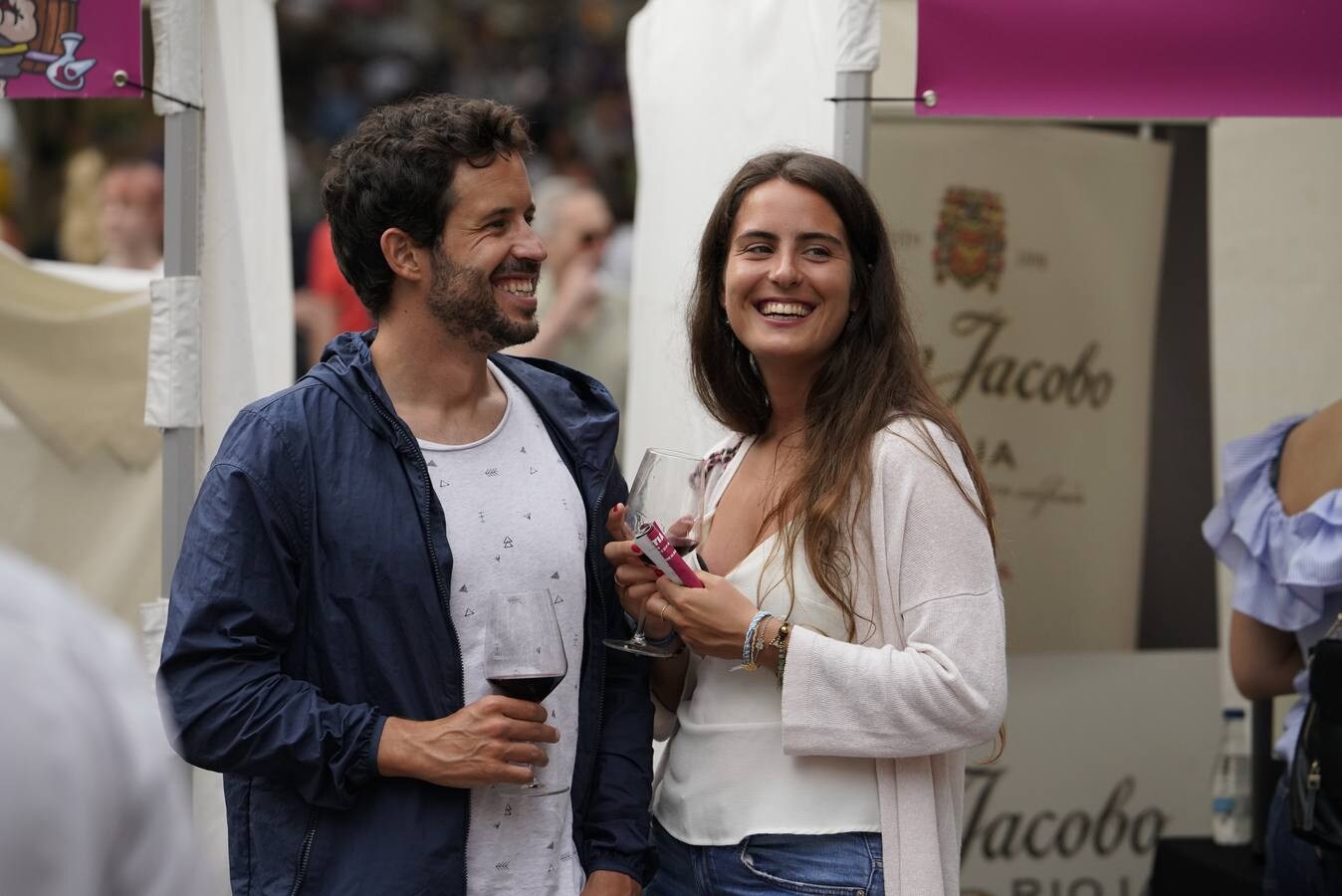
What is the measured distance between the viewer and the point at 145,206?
240 inches

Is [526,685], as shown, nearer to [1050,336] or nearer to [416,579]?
[416,579]

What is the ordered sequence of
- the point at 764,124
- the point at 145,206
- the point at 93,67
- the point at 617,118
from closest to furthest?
1. the point at 93,67
2. the point at 764,124
3. the point at 145,206
4. the point at 617,118

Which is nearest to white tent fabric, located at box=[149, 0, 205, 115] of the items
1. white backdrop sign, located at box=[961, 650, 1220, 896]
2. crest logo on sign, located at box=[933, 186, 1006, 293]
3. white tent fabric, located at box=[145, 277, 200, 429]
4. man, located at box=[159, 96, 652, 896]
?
white tent fabric, located at box=[145, 277, 200, 429]

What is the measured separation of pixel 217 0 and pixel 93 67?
1.03 ft

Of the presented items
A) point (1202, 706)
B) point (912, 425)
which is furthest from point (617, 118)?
point (912, 425)

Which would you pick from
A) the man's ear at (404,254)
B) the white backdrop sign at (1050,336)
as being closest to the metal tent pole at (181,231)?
the man's ear at (404,254)

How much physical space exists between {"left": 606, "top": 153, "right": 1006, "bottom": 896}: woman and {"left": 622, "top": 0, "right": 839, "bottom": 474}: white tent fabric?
0.71 meters

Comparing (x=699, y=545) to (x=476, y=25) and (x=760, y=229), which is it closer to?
(x=760, y=229)

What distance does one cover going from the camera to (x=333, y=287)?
6754mm

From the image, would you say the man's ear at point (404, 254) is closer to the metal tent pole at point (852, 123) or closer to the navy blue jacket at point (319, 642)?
the navy blue jacket at point (319, 642)

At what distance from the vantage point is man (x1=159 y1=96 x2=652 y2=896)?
1828 millimetres

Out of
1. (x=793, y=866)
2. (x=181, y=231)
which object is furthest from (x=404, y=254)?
(x=793, y=866)

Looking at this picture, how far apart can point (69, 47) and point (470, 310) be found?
1098 millimetres

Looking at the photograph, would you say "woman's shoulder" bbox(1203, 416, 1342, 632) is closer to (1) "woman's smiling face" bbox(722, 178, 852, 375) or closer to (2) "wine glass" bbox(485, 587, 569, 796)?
(1) "woman's smiling face" bbox(722, 178, 852, 375)
